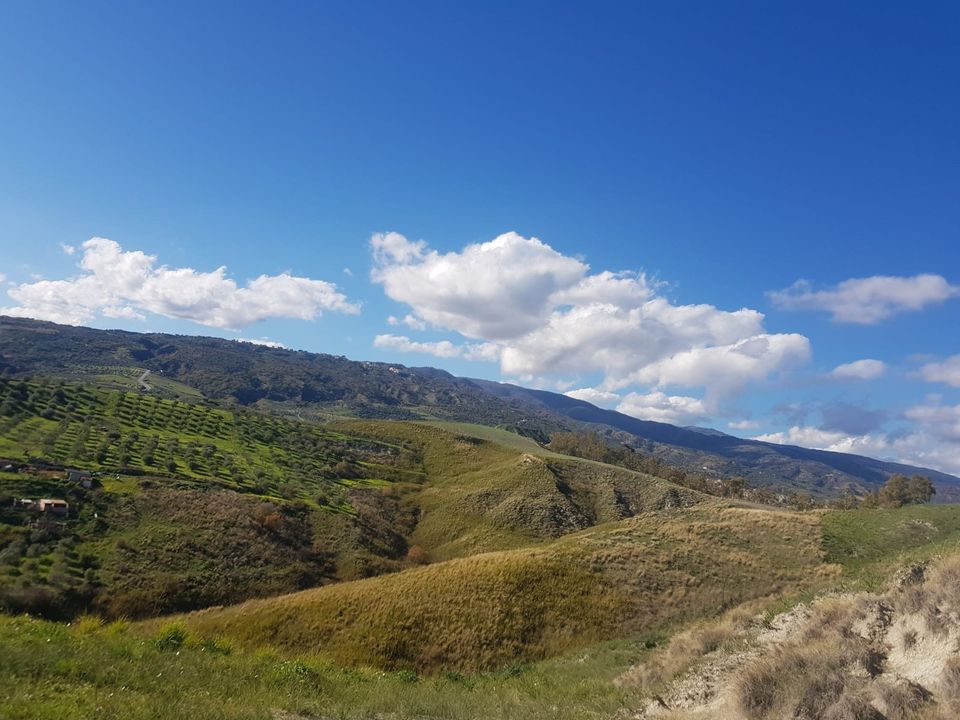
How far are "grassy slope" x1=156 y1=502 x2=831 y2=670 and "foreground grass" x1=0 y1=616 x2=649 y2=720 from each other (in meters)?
9.42

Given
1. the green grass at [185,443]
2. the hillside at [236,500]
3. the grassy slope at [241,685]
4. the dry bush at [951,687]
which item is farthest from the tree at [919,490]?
the dry bush at [951,687]

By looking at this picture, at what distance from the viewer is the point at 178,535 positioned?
176 feet

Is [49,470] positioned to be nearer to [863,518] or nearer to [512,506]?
[512,506]

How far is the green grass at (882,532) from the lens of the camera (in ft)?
147

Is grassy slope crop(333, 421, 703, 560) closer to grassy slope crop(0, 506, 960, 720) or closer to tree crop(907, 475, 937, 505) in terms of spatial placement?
tree crop(907, 475, 937, 505)

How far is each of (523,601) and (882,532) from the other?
36118 millimetres

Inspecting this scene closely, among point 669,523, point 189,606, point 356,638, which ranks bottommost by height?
A: point 189,606

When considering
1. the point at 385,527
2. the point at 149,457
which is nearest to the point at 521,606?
the point at 385,527

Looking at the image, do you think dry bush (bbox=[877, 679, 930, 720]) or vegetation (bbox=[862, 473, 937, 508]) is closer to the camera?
dry bush (bbox=[877, 679, 930, 720])

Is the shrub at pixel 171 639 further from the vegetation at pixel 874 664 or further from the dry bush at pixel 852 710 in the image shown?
the dry bush at pixel 852 710

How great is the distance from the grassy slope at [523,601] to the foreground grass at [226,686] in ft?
30.9

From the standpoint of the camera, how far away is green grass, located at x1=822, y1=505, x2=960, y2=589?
44.8 meters

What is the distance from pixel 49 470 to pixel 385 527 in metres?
41.6

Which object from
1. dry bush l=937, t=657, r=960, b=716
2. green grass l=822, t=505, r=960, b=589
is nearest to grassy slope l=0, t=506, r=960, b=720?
dry bush l=937, t=657, r=960, b=716
